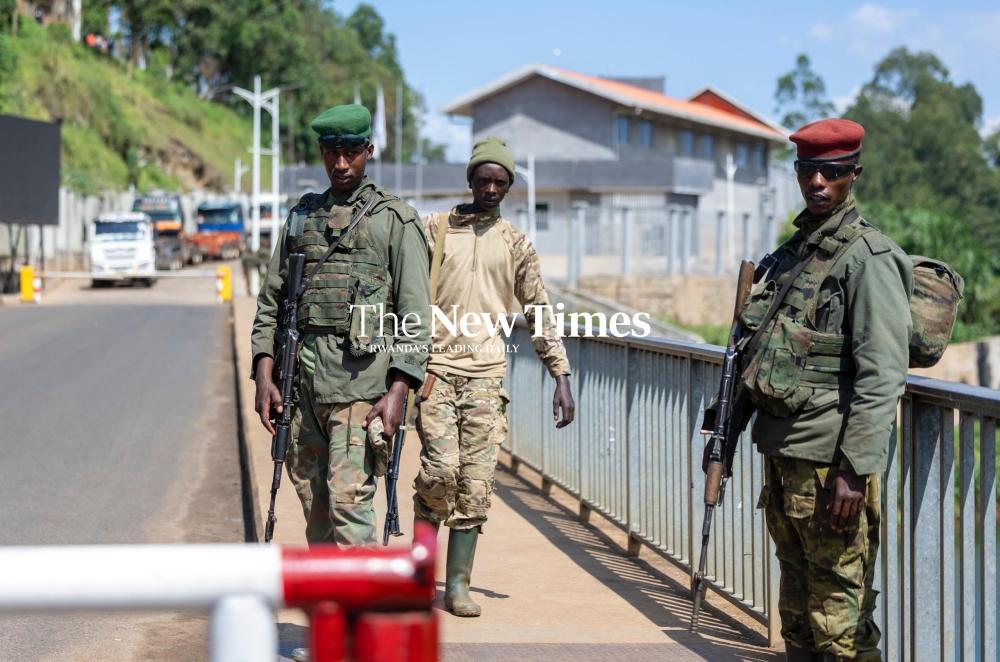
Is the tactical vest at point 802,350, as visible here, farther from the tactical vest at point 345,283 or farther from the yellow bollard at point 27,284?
the yellow bollard at point 27,284

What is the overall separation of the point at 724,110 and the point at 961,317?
39.7 meters

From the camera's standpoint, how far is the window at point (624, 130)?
5634 cm

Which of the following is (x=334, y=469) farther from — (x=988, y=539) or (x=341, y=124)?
(x=988, y=539)

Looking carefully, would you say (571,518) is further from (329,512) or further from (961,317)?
(961,317)

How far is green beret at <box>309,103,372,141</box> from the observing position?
4516 mm

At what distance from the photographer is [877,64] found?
123125 mm

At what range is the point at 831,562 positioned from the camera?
370 centimetres

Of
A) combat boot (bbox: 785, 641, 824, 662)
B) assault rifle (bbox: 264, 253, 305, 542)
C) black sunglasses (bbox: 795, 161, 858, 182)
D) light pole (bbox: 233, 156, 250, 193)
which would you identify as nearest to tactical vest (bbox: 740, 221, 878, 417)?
black sunglasses (bbox: 795, 161, 858, 182)

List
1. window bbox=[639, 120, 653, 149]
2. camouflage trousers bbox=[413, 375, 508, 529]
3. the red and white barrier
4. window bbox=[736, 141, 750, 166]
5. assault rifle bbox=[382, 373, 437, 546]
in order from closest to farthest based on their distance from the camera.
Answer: the red and white barrier, assault rifle bbox=[382, 373, 437, 546], camouflage trousers bbox=[413, 375, 508, 529], window bbox=[639, 120, 653, 149], window bbox=[736, 141, 750, 166]

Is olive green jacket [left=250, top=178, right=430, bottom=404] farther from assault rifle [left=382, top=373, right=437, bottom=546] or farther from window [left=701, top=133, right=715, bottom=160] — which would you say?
window [left=701, top=133, right=715, bottom=160]

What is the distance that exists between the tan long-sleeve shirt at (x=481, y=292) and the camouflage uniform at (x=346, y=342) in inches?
27.8

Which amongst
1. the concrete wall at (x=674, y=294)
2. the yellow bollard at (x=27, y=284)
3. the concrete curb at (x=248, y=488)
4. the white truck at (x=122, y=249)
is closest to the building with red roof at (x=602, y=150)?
the white truck at (x=122, y=249)

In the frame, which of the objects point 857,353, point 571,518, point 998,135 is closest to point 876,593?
point 857,353

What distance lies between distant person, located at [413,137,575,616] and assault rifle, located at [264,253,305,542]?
819 millimetres
